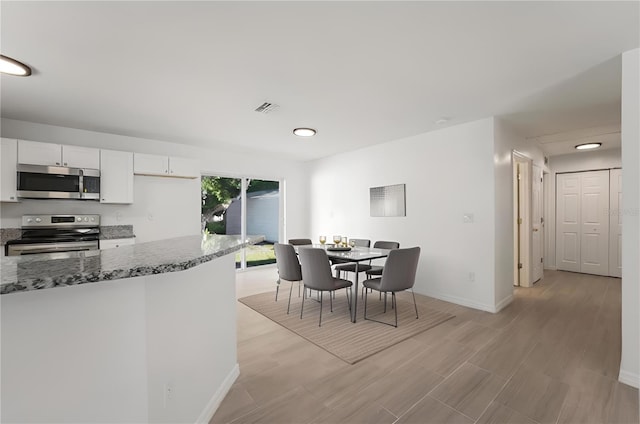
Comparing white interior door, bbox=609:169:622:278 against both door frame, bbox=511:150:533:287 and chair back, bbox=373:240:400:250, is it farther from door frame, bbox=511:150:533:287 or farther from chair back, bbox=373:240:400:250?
chair back, bbox=373:240:400:250

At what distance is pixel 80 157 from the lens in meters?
3.78

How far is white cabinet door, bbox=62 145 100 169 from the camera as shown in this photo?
3689mm

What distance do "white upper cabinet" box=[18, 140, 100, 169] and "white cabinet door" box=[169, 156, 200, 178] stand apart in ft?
3.03

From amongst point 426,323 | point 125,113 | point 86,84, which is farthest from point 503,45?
point 125,113

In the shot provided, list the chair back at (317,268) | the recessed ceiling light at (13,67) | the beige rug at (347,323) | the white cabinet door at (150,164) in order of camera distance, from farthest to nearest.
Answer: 1. the white cabinet door at (150,164)
2. the chair back at (317,268)
3. the beige rug at (347,323)
4. the recessed ceiling light at (13,67)

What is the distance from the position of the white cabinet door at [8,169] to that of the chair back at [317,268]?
3388mm

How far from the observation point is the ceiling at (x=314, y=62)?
1.74 metres

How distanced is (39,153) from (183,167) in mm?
1658

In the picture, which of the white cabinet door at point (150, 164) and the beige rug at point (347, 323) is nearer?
the beige rug at point (347, 323)

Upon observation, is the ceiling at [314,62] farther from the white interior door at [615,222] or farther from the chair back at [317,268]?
the white interior door at [615,222]

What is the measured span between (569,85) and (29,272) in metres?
3.97

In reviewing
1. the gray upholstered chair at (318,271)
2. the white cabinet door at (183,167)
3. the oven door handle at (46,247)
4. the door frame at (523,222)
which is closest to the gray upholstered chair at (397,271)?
the gray upholstered chair at (318,271)

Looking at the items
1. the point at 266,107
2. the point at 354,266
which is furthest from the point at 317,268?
the point at 266,107

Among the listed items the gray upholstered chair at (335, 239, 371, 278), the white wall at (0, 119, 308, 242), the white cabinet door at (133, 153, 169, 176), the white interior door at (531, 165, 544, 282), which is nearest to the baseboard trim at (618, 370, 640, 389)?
the gray upholstered chair at (335, 239, 371, 278)
